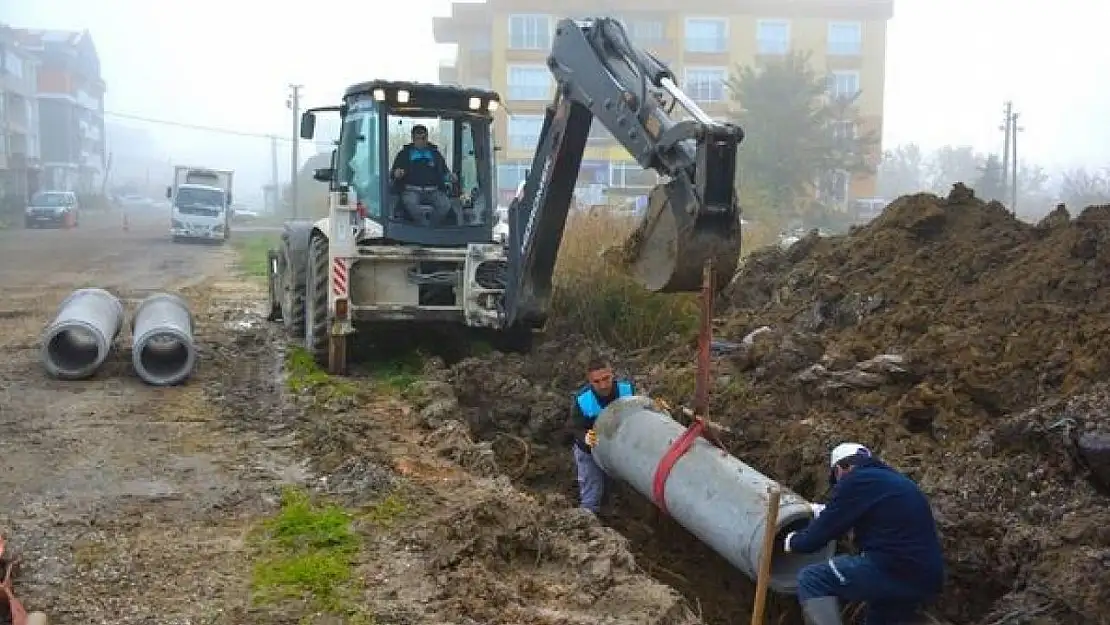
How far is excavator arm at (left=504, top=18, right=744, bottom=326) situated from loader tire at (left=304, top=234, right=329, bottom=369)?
180 cm

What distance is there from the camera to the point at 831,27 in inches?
2090

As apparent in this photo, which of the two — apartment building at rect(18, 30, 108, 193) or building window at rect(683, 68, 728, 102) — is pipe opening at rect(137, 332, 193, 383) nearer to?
building window at rect(683, 68, 728, 102)

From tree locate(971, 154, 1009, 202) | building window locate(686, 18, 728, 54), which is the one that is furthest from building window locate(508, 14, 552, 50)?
tree locate(971, 154, 1009, 202)

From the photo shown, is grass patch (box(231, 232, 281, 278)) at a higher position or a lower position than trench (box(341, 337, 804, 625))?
higher

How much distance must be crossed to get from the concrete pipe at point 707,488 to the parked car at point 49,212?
37892 mm

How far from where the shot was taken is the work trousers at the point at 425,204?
10.1 metres

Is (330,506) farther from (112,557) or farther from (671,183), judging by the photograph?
(671,183)

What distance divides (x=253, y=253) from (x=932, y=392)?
969 inches

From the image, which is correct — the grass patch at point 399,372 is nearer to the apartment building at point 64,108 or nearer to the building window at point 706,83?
the building window at point 706,83

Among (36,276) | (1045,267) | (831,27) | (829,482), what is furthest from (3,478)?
(831,27)

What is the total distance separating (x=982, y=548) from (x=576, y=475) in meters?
3.37

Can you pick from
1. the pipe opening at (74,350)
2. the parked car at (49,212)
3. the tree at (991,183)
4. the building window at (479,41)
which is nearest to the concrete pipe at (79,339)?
the pipe opening at (74,350)

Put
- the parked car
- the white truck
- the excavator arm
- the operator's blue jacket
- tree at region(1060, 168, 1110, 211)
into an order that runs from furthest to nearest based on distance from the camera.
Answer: the parked car < tree at region(1060, 168, 1110, 211) < the white truck < the excavator arm < the operator's blue jacket

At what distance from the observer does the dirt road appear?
5.07 metres
